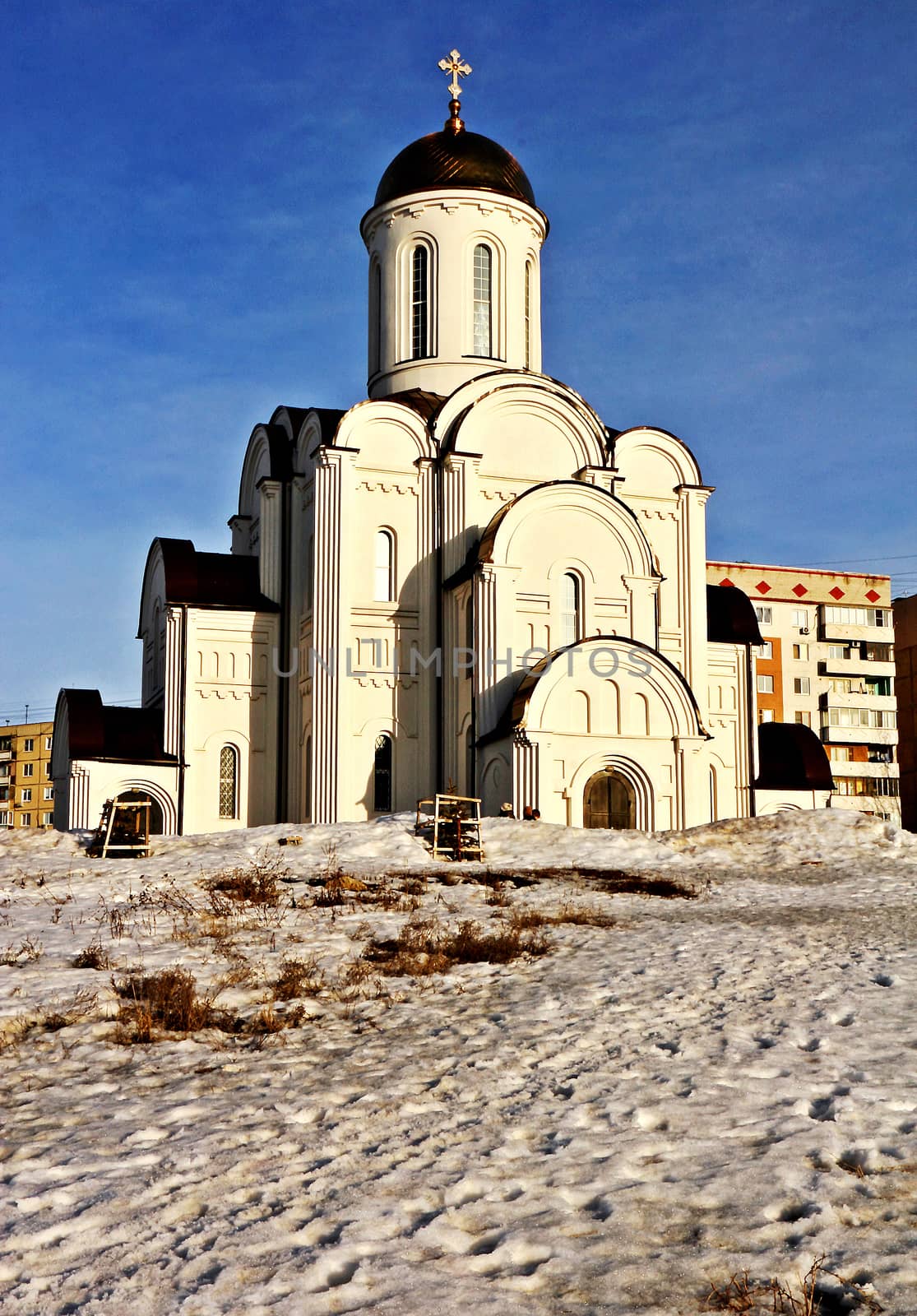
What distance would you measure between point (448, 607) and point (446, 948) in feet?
54.9

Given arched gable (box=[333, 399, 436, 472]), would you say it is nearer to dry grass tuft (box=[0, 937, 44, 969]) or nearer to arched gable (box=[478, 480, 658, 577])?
arched gable (box=[478, 480, 658, 577])

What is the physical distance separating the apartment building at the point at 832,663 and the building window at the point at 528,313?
26863mm

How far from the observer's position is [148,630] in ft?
104

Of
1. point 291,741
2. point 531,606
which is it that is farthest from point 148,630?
point 531,606

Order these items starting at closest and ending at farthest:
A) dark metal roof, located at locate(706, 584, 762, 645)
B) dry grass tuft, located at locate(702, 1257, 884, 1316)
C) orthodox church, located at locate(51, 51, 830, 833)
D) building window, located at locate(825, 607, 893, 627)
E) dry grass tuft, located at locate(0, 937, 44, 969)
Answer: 1. dry grass tuft, located at locate(702, 1257, 884, 1316)
2. dry grass tuft, located at locate(0, 937, 44, 969)
3. orthodox church, located at locate(51, 51, 830, 833)
4. dark metal roof, located at locate(706, 584, 762, 645)
5. building window, located at locate(825, 607, 893, 627)

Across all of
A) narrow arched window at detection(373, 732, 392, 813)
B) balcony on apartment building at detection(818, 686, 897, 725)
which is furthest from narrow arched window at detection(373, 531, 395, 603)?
balcony on apartment building at detection(818, 686, 897, 725)

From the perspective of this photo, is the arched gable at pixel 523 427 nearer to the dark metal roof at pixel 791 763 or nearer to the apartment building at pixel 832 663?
the dark metal roof at pixel 791 763

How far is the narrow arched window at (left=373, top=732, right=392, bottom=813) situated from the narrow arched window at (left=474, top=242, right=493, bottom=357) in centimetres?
879

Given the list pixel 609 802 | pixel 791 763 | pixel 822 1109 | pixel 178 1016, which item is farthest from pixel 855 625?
pixel 822 1109

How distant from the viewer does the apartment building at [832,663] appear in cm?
5644

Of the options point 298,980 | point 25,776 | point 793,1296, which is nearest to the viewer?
point 793,1296

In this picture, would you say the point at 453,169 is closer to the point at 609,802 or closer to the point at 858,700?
the point at 609,802

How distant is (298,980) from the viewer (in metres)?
9.03

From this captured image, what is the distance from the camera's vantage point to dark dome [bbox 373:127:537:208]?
3006 cm
